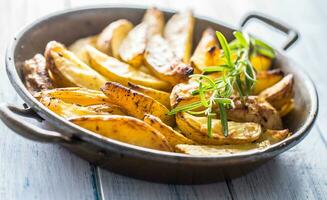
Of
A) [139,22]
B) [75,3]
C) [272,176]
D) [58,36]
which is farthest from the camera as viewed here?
[75,3]

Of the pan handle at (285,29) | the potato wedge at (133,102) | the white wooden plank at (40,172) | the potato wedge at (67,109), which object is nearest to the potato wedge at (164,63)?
the potato wedge at (133,102)

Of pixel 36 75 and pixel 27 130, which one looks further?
pixel 36 75

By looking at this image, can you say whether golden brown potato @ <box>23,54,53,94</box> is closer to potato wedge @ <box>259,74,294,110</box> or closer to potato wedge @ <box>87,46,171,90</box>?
potato wedge @ <box>87,46,171,90</box>

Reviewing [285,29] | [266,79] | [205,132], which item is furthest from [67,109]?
[285,29]

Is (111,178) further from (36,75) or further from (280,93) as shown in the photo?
(280,93)

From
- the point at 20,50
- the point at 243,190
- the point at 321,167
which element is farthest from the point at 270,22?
the point at 20,50

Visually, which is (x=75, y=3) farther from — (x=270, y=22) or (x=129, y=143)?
(x=129, y=143)
